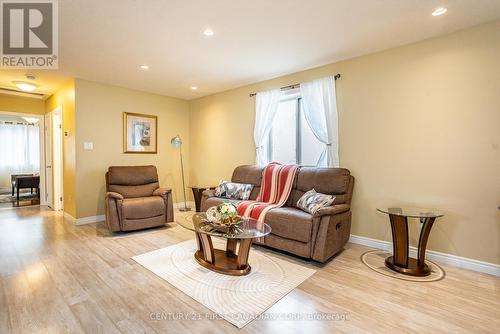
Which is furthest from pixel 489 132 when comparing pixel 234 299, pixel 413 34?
pixel 234 299

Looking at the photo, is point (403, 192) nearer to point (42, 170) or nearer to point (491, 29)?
point (491, 29)

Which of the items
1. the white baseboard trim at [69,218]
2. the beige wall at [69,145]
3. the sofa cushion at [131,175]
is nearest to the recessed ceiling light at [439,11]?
the sofa cushion at [131,175]

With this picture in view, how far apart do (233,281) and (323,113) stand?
2.55m

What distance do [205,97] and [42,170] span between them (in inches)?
167

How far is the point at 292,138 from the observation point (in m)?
4.01

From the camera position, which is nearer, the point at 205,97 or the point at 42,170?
the point at 205,97

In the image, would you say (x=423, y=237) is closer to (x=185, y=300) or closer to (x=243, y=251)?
(x=243, y=251)

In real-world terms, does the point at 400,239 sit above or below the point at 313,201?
below

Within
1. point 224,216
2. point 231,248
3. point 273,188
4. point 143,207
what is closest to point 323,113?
point 273,188

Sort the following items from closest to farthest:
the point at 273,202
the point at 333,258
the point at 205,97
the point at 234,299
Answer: the point at 234,299 < the point at 333,258 < the point at 273,202 < the point at 205,97

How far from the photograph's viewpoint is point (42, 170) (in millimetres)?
5715

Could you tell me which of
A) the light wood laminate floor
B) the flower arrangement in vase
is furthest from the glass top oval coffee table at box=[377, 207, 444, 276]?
the flower arrangement in vase

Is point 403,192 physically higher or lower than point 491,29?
lower

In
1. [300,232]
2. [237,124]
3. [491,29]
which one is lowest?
[300,232]
